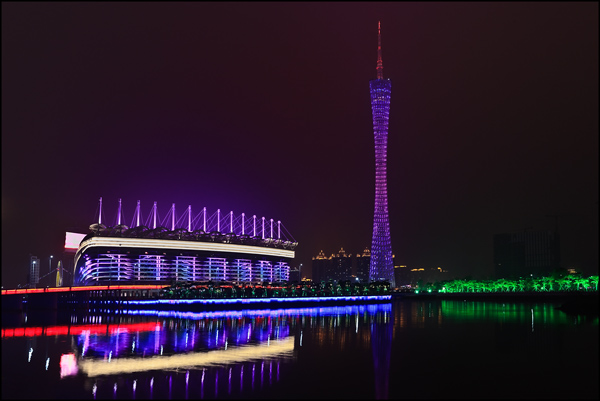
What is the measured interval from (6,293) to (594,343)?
249ft

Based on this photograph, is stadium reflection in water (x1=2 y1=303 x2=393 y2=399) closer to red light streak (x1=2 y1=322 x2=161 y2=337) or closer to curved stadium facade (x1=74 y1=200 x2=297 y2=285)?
red light streak (x1=2 y1=322 x2=161 y2=337)

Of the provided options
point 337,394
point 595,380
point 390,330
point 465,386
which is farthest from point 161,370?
point 390,330

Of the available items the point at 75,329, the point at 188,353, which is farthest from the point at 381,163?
the point at 188,353

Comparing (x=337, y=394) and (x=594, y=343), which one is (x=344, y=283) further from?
(x=337, y=394)

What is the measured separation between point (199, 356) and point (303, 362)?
5.63 meters

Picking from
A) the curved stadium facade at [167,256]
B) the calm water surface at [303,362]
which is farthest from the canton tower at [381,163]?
the calm water surface at [303,362]

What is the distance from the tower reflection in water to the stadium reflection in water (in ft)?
0.12

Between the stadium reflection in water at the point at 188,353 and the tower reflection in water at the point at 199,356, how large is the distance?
38 mm

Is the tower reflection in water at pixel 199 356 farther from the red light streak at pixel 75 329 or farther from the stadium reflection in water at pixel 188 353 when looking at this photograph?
the red light streak at pixel 75 329

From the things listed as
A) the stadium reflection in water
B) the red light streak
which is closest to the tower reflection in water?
the stadium reflection in water

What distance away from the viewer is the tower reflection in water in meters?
25.0

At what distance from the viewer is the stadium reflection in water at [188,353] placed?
25.1m

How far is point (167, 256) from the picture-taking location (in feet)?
408

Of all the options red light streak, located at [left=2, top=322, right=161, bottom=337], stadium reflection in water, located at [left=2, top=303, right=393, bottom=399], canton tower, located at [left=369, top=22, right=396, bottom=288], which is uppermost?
canton tower, located at [left=369, top=22, right=396, bottom=288]
